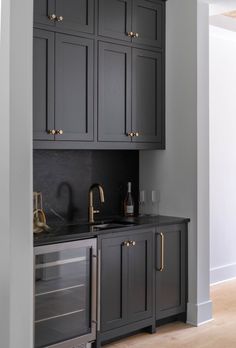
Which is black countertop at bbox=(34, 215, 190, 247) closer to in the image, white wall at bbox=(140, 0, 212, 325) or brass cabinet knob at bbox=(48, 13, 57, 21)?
white wall at bbox=(140, 0, 212, 325)

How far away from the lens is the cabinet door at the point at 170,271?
163 inches

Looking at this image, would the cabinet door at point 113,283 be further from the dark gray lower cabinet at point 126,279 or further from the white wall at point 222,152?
the white wall at point 222,152

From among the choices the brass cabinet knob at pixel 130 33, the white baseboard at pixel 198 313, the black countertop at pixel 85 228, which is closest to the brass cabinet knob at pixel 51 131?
the black countertop at pixel 85 228

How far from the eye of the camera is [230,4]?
4.30 metres

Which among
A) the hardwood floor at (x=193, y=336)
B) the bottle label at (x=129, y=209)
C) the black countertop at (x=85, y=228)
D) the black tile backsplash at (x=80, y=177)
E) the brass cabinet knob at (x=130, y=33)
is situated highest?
the brass cabinet knob at (x=130, y=33)

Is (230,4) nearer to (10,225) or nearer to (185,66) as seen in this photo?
(185,66)

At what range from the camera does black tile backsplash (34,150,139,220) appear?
4062 millimetres

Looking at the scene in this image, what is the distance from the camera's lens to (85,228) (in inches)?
150

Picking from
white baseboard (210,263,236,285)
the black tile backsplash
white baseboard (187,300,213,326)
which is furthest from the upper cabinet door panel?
white baseboard (210,263,236,285)

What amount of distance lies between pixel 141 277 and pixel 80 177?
92 centimetres

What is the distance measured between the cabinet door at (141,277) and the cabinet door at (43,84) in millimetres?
1012

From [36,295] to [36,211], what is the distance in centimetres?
60

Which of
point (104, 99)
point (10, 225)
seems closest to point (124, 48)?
point (104, 99)

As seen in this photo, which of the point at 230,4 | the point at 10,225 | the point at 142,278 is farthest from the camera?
the point at 230,4
